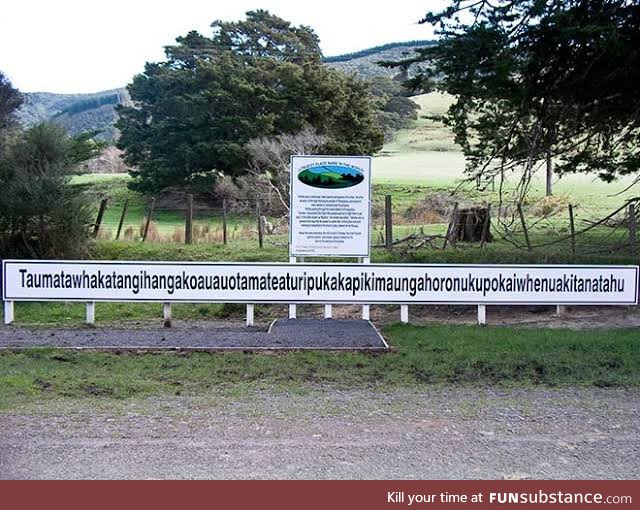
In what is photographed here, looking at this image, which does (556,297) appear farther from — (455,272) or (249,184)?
(249,184)

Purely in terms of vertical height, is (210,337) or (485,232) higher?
(485,232)

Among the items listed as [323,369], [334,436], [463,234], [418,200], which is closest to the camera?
[334,436]

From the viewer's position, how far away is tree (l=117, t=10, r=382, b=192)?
47.7 meters

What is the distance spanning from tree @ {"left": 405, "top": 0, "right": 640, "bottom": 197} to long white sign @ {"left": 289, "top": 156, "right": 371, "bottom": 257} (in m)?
3.34

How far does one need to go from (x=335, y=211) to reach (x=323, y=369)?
5291 mm

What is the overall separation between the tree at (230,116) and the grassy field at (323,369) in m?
35.6

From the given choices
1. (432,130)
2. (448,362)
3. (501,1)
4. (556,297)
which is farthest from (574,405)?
(432,130)

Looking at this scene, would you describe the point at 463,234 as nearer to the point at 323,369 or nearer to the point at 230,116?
the point at 323,369

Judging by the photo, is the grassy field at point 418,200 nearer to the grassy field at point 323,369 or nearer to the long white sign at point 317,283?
the long white sign at point 317,283

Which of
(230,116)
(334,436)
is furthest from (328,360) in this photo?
(230,116)

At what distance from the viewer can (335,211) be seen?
14398 mm

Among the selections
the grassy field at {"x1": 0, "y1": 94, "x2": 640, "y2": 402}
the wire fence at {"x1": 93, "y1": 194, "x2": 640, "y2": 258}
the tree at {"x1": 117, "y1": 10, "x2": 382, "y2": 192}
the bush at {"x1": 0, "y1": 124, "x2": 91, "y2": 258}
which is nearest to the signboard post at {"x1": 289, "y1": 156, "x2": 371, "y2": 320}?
the grassy field at {"x1": 0, "y1": 94, "x2": 640, "y2": 402}

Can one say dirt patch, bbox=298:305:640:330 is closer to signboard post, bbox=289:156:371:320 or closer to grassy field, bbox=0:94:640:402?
grassy field, bbox=0:94:640:402

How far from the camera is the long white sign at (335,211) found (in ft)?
47.0
